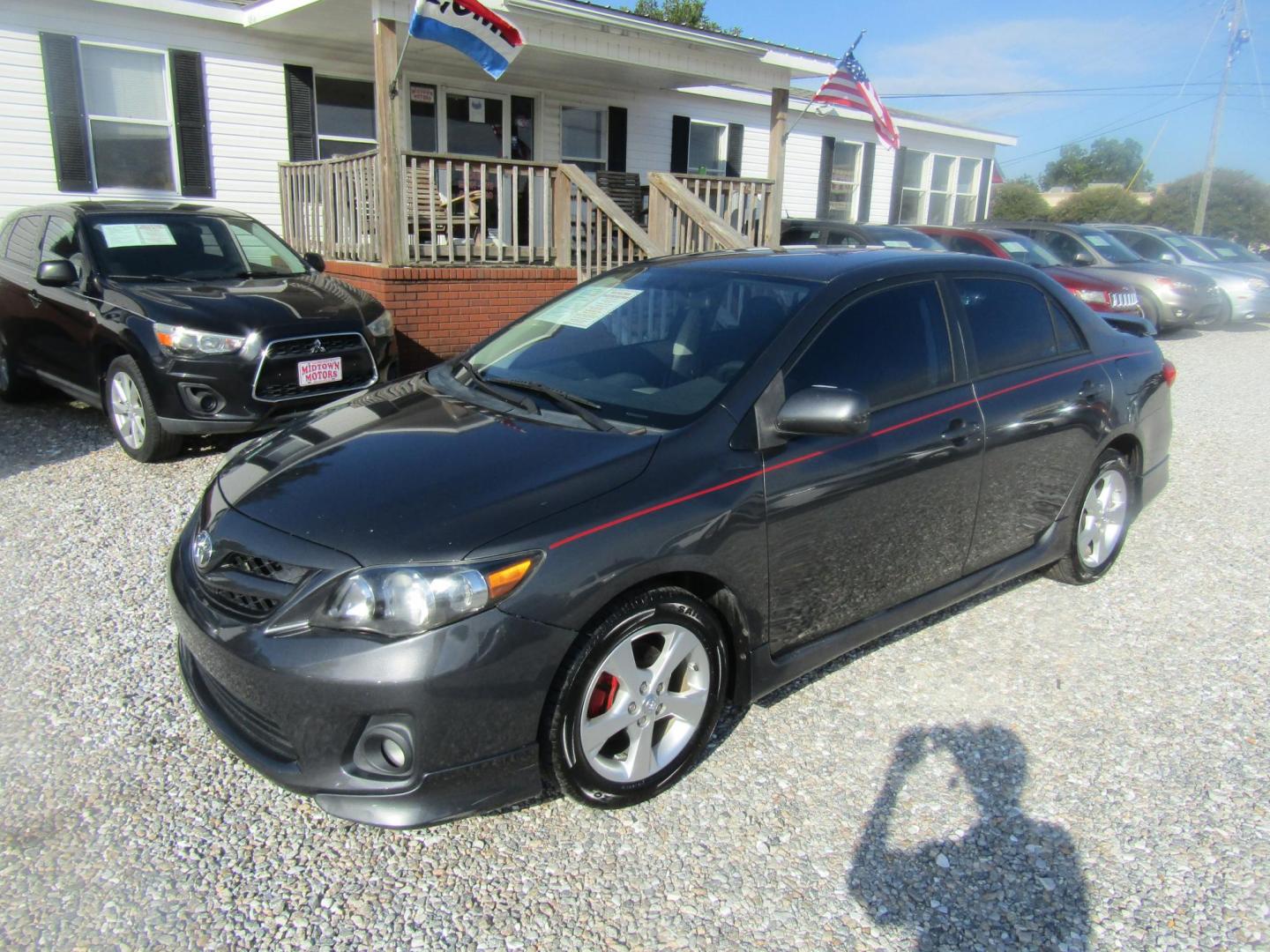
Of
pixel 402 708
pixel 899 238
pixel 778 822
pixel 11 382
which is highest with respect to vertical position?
pixel 899 238

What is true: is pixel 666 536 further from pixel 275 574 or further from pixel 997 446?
pixel 997 446

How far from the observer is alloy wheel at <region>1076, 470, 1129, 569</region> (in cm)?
447

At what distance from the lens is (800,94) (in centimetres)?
1712

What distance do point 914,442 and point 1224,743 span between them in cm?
148

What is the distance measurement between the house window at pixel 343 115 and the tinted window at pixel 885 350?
30.2 feet

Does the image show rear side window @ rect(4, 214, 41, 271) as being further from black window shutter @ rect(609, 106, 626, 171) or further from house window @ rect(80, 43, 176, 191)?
black window shutter @ rect(609, 106, 626, 171)

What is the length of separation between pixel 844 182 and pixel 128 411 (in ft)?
51.8

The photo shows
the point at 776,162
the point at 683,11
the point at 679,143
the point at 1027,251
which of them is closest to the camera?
the point at 776,162

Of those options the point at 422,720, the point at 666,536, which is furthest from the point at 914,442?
the point at 422,720

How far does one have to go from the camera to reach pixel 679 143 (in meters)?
15.0

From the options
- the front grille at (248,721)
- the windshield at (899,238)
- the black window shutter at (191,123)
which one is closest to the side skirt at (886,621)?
the front grille at (248,721)

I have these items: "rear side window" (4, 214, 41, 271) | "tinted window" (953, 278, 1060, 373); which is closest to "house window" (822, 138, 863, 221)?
"rear side window" (4, 214, 41, 271)

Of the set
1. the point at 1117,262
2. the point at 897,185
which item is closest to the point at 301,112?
the point at 1117,262

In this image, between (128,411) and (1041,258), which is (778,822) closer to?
(128,411)
